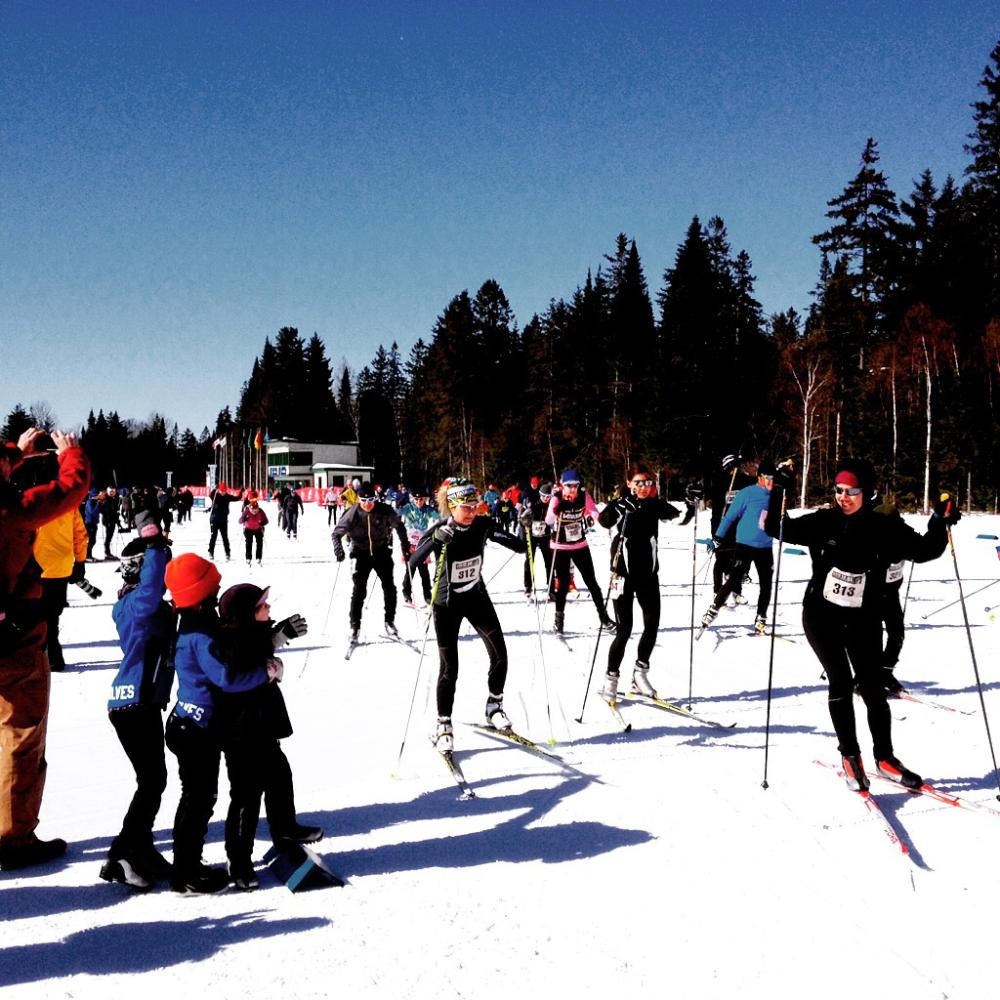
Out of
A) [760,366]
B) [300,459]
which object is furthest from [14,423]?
[760,366]

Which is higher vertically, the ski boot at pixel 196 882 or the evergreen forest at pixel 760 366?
the evergreen forest at pixel 760 366

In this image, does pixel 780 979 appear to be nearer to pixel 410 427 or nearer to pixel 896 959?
pixel 896 959

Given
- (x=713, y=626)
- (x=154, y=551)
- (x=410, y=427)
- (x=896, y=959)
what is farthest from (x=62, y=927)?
(x=410, y=427)

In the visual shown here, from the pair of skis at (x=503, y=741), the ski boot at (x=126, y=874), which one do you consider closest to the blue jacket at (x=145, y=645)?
the ski boot at (x=126, y=874)

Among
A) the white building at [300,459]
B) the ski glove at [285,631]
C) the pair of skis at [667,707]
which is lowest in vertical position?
the pair of skis at [667,707]

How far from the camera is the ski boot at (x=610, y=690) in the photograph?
21.4 feet

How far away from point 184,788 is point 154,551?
119 cm

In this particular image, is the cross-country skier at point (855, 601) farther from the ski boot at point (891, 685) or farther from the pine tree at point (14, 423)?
the pine tree at point (14, 423)

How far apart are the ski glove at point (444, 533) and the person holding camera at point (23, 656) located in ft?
7.68

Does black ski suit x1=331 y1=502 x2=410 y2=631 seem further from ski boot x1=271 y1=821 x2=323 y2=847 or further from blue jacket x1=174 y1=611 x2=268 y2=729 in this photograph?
blue jacket x1=174 y1=611 x2=268 y2=729

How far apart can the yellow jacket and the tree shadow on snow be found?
16.6ft

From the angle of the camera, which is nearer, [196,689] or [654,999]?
[654,999]

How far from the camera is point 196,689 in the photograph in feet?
11.4

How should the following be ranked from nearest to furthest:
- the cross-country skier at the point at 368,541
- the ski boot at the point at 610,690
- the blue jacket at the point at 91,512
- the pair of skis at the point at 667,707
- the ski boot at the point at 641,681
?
the pair of skis at the point at 667,707 < the ski boot at the point at 610,690 < the ski boot at the point at 641,681 < the cross-country skier at the point at 368,541 < the blue jacket at the point at 91,512
